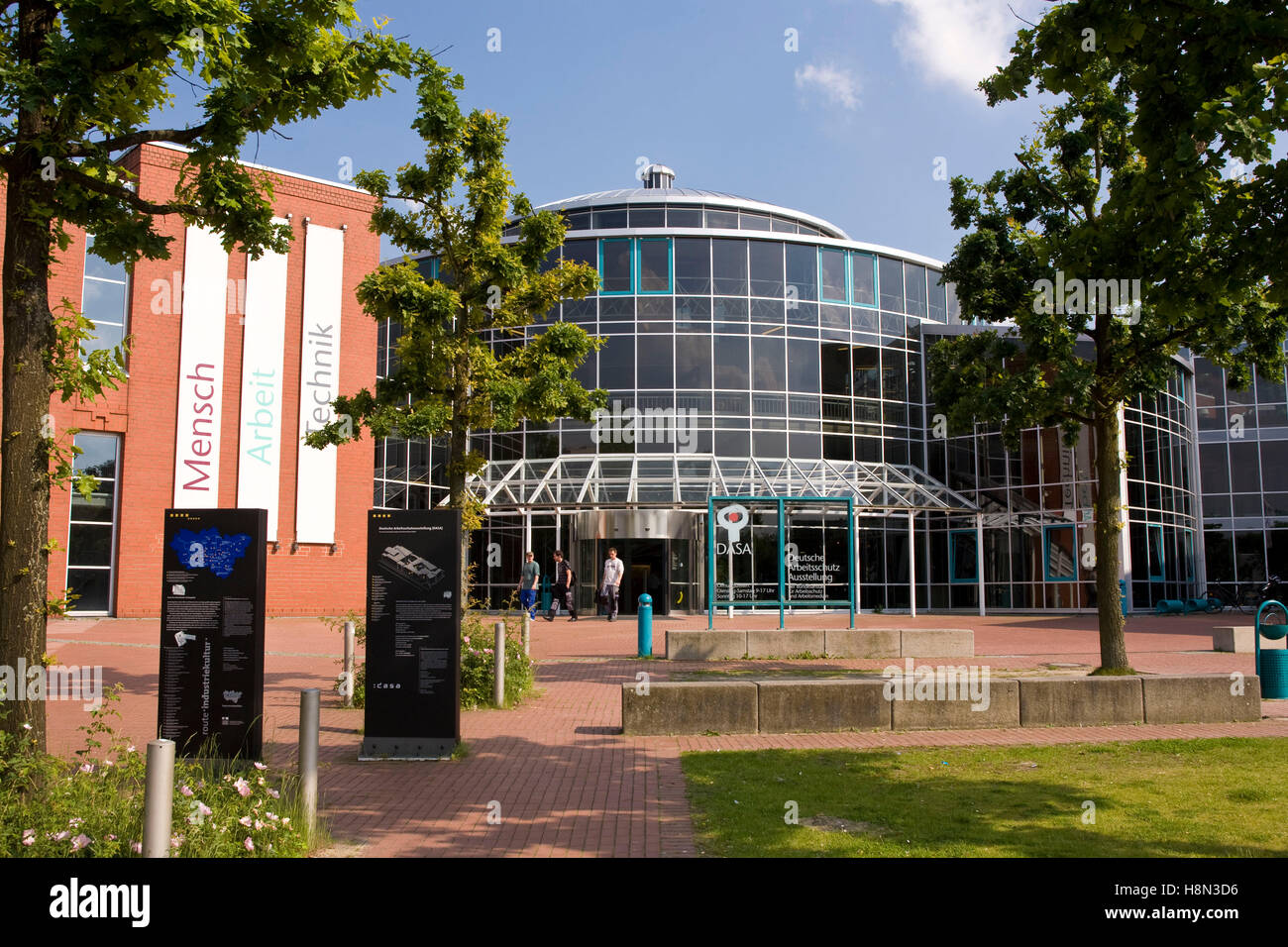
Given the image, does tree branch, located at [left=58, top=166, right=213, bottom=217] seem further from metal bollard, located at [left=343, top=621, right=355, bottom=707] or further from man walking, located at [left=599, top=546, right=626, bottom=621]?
man walking, located at [left=599, top=546, right=626, bottom=621]

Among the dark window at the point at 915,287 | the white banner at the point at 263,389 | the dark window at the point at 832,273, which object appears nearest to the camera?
the white banner at the point at 263,389

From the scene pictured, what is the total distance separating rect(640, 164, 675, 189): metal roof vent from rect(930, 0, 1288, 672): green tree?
30.3 metres

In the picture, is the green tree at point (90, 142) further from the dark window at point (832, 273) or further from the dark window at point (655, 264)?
the dark window at point (832, 273)

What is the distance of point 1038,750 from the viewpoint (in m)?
8.96

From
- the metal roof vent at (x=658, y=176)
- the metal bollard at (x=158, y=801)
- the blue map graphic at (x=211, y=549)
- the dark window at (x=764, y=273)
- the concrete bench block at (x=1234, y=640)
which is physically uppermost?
the metal roof vent at (x=658, y=176)

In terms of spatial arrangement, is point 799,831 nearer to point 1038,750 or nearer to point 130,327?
point 1038,750

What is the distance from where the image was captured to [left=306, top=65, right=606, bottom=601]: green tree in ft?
40.4

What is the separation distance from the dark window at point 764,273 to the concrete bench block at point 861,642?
18.9 meters

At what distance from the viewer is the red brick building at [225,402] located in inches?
961

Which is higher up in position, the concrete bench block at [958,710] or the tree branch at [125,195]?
the tree branch at [125,195]

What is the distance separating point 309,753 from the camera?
6332 millimetres

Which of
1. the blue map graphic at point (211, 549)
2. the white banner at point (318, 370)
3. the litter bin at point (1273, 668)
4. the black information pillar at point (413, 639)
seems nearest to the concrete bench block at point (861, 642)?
the litter bin at point (1273, 668)

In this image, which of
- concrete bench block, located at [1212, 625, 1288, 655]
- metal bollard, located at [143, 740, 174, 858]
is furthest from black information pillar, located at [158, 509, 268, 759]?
concrete bench block, located at [1212, 625, 1288, 655]

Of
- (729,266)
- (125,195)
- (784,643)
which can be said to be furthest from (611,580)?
(125,195)
